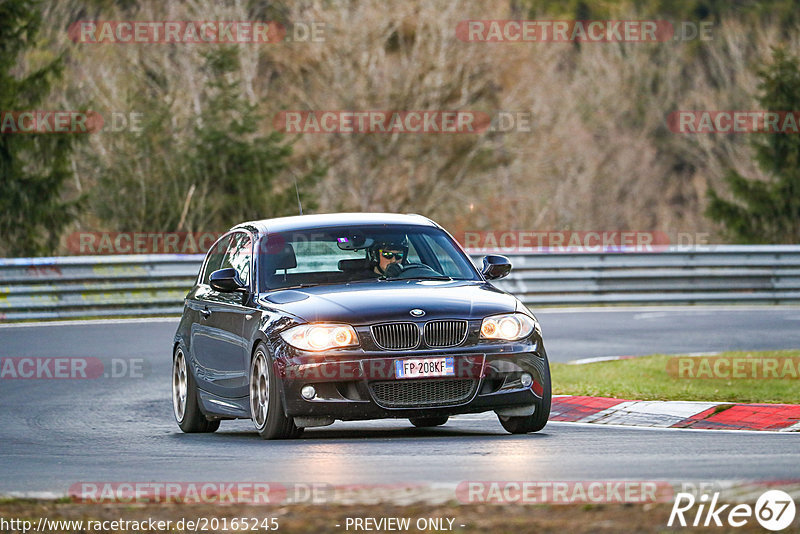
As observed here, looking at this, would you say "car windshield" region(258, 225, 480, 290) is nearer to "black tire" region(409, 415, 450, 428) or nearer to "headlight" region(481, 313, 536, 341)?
"headlight" region(481, 313, 536, 341)

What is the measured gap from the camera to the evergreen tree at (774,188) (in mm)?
39031

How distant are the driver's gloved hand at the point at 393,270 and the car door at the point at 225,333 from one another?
1.04m

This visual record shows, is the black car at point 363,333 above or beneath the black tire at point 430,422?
above

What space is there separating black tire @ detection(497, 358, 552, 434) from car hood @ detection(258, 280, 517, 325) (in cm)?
60

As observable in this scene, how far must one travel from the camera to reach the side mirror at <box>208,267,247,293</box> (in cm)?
1170

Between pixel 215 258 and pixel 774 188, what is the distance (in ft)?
92.3

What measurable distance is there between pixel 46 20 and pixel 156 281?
78.3 feet

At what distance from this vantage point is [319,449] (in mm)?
10156

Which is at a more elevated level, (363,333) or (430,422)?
(363,333)

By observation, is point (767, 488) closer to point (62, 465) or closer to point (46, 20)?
point (62, 465)

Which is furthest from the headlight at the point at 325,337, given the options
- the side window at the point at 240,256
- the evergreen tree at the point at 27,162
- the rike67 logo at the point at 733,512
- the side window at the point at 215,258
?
the evergreen tree at the point at 27,162

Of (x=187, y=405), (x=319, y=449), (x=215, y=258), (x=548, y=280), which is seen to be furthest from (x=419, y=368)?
(x=548, y=280)

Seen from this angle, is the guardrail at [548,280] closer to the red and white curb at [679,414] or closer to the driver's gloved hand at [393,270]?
the red and white curb at [679,414]

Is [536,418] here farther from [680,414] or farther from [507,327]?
[680,414]
